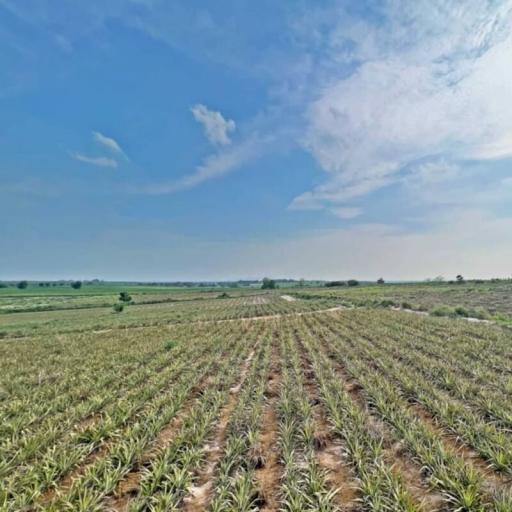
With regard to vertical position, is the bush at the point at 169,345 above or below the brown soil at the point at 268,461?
below

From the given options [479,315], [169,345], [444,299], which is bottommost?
[169,345]

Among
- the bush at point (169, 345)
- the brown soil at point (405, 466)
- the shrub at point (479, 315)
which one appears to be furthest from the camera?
the shrub at point (479, 315)

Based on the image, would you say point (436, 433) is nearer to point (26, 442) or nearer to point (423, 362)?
point (423, 362)

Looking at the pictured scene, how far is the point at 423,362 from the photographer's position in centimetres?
1012

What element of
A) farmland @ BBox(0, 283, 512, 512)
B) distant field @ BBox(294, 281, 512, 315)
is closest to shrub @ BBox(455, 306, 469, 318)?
distant field @ BBox(294, 281, 512, 315)

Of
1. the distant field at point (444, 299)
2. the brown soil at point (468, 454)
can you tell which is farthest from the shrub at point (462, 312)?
the brown soil at point (468, 454)

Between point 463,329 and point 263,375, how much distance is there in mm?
13255

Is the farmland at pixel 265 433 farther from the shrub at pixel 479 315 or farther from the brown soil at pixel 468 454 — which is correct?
the shrub at pixel 479 315

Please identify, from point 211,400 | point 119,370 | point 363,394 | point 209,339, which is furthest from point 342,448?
point 209,339

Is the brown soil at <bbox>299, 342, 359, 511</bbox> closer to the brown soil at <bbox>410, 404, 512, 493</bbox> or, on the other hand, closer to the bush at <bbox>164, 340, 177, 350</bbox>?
the brown soil at <bbox>410, 404, 512, 493</bbox>

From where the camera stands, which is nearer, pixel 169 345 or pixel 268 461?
pixel 268 461

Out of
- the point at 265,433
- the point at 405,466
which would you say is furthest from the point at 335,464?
the point at 265,433

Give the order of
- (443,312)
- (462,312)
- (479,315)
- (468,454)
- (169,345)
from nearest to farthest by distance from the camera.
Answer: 1. (468,454)
2. (169,345)
3. (479,315)
4. (462,312)
5. (443,312)

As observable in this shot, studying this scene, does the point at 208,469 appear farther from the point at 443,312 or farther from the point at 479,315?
the point at 443,312
